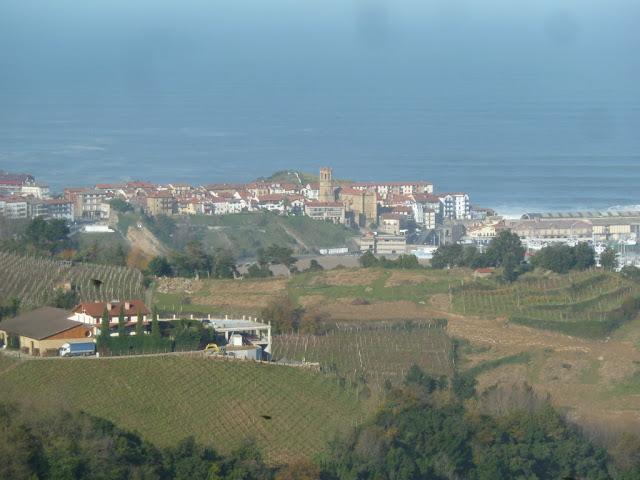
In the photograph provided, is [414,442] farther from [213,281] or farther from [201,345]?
A: [213,281]

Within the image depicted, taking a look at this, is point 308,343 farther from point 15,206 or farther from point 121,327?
point 15,206

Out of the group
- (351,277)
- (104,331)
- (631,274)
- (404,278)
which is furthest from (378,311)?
(104,331)

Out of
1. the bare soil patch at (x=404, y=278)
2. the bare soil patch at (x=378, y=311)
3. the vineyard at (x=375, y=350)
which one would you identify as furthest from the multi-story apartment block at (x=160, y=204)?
the vineyard at (x=375, y=350)

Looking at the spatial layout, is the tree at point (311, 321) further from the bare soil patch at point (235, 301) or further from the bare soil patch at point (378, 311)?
the bare soil patch at point (235, 301)

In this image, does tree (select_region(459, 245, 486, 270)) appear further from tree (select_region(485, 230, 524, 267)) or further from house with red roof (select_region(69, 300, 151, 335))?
house with red roof (select_region(69, 300, 151, 335))

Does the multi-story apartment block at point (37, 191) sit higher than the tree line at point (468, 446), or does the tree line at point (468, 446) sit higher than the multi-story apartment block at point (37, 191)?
the multi-story apartment block at point (37, 191)

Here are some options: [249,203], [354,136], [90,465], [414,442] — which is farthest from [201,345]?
[354,136]
